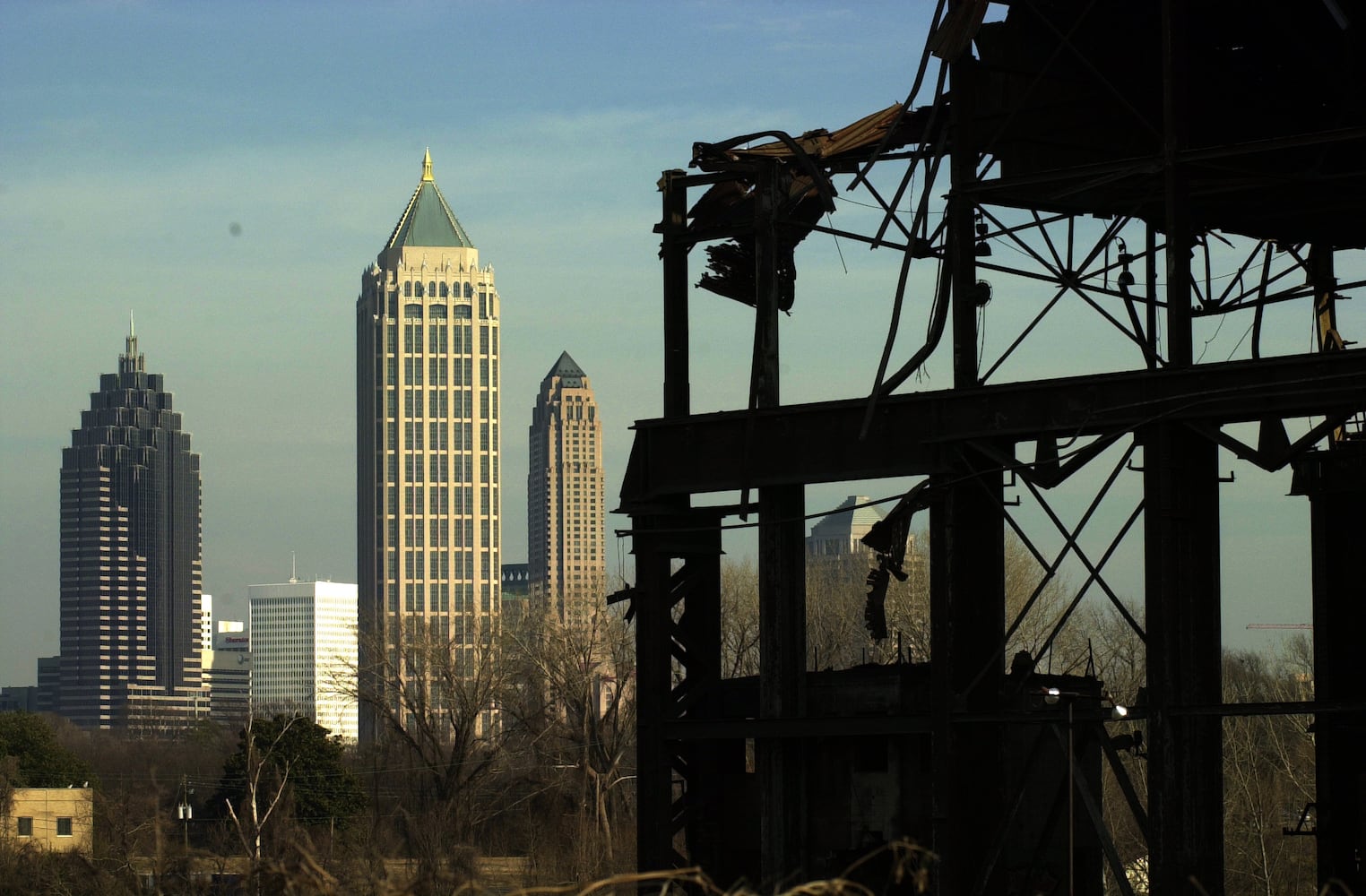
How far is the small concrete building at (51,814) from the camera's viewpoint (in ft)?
300

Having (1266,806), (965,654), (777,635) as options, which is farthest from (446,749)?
(965,654)

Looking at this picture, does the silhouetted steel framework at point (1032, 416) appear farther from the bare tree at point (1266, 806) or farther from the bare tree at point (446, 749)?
the bare tree at point (446, 749)

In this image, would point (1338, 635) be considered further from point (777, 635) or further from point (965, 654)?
point (777, 635)

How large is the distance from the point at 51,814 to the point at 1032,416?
280 feet

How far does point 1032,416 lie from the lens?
22.3 meters

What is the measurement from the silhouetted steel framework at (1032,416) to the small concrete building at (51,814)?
69250mm

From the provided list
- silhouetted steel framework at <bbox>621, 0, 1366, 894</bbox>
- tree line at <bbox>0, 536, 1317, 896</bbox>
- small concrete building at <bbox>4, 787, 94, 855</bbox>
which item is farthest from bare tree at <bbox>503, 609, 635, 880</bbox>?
silhouetted steel framework at <bbox>621, 0, 1366, 894</bbox>

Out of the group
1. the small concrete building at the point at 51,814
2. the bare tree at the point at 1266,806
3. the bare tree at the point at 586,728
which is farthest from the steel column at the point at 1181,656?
the small concrete building at the point at 51,814

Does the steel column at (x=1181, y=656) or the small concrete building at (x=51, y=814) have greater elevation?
the steel column at (x=1181, y=656)

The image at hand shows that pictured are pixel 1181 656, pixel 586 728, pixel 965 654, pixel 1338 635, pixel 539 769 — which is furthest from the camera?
pixel 539 769

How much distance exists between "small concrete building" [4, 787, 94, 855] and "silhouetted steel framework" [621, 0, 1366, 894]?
69250 millimetres

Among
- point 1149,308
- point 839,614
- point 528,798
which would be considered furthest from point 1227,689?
point 1149,308

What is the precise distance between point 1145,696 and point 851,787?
3971 millimetres

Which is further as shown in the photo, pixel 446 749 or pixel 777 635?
pixel 446 749
